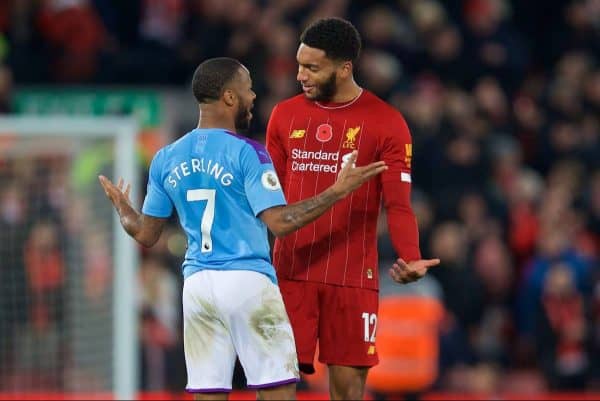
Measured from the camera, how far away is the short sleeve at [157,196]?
659cm

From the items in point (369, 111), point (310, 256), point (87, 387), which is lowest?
point (87, 387)

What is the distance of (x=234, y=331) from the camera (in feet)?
21.2

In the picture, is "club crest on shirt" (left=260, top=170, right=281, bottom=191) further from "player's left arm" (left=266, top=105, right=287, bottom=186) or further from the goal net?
the goal net

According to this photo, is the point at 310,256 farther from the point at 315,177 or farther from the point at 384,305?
the point at 384,305

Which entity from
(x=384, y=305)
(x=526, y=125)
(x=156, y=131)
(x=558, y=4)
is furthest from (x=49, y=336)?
(x=558, y=4)

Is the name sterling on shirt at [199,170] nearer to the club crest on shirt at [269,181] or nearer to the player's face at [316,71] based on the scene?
the club crest on shirt at [269,181]

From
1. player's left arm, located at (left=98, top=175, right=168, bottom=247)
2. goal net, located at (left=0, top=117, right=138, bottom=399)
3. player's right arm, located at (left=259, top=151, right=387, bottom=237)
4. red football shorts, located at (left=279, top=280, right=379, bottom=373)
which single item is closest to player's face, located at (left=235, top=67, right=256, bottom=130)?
player's right arm, located at (left=259, top=151, right=387, bottom=237)

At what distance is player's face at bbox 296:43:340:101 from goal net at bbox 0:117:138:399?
3.56 metres

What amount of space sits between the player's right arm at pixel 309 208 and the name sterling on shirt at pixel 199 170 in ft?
0.69

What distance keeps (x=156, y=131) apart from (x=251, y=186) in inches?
291

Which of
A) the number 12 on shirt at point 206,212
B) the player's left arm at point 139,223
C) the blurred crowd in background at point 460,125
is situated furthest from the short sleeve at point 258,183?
the blurred crowd in background at point 460,125

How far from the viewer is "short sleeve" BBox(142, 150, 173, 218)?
21.6ft

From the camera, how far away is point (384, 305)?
36.6 ft

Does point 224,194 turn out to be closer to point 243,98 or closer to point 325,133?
point 243,98
